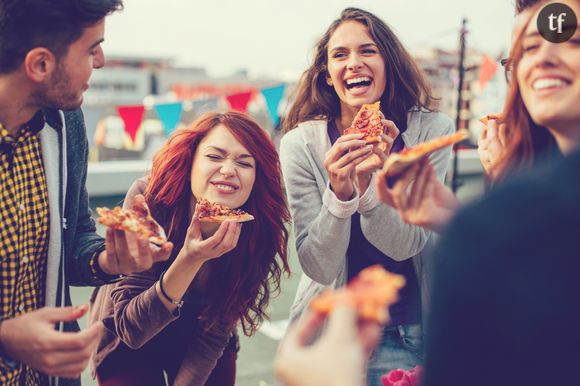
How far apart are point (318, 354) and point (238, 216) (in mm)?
1396

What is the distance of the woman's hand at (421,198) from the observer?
4.57ft

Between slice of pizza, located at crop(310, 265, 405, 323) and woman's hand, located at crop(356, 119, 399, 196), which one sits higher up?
woman's hand, located at crop(356, 119, 399, 196)

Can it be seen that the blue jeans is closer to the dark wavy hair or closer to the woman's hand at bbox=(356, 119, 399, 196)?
the woman's hand at bbox=(356, 119, 399, 196)

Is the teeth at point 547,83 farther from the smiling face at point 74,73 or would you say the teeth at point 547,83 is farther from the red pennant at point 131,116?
the red pennant at point 131,116

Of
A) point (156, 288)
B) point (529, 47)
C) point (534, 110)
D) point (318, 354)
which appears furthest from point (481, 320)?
point (156, 288)

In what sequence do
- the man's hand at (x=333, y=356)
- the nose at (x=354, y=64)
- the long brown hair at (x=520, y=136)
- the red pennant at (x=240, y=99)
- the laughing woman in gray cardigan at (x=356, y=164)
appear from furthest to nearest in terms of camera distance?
1. the red pennant at (x=240, y=99)
2. the nose at (x=354, y=64)
3. the laughing woman in gray cardigan at (x=356, y=164)
4. the long brown hair at (x=520, y=136)
5. the man's hand at (x=333, y=356)

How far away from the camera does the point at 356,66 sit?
8.04 ft

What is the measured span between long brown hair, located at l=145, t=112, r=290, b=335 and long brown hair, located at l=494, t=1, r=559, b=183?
1211 millimetres

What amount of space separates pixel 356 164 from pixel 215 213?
0.58 meters

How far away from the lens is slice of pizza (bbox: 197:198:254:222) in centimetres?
217

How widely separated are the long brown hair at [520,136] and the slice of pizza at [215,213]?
1.11 meters

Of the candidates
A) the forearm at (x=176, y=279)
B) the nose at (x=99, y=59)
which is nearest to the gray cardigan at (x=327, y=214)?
the forearm at (x=176, y=279)

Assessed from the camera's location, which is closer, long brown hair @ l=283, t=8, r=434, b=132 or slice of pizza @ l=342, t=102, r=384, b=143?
slice of pizza @ l=342, t=102, r=384, b=143

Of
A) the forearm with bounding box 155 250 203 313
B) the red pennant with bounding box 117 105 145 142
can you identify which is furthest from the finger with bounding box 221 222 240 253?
the red pennant with bounding box 117 105 145 142
